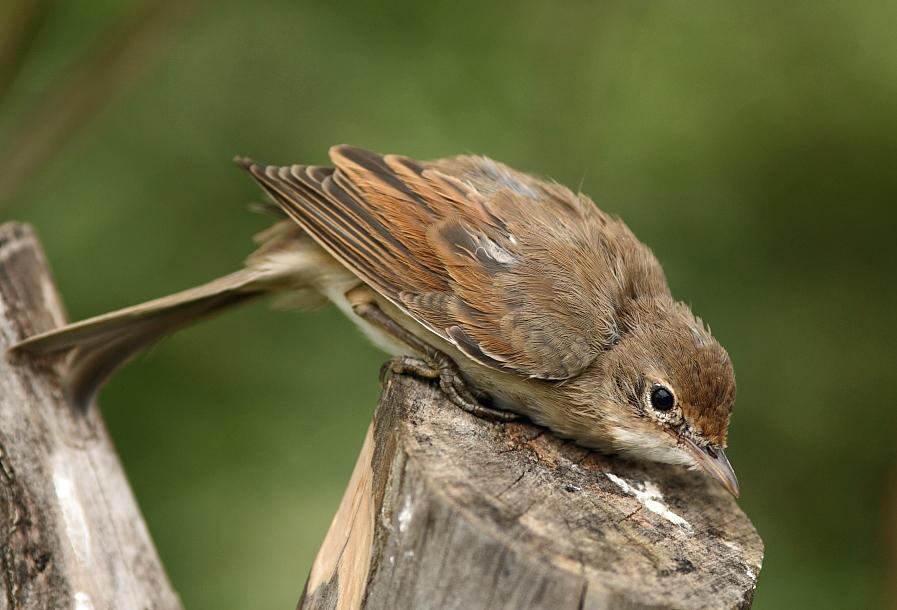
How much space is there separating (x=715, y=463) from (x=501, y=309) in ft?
2.97

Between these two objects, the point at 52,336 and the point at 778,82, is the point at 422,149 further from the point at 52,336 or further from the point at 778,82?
the point at 52,336

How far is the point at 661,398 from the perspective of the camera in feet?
11.8

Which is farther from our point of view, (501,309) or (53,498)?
(501,309)

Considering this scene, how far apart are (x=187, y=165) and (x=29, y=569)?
3.45m

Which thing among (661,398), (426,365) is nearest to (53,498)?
(426,365)

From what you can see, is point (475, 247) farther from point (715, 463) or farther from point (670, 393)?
point (715, 463)

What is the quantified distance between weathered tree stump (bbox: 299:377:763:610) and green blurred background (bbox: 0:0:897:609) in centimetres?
247

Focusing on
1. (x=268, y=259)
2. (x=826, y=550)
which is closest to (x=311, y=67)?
(x=268, y=259)

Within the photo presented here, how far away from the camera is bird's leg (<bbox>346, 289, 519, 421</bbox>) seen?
10.7ft

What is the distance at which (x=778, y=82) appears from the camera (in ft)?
19.4

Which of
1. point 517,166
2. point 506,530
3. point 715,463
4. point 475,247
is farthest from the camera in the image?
point 517,166

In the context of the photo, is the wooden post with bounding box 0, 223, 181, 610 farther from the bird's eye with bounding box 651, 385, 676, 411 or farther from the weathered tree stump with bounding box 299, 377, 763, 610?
the bird's eye with bounding box 651, 385, 676, 411

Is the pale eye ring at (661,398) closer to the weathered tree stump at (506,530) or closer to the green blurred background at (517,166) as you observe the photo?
the weathered tree stump at (506,530)

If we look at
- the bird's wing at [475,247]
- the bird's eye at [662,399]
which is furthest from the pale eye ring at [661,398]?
the bird's wing at [475,247]
